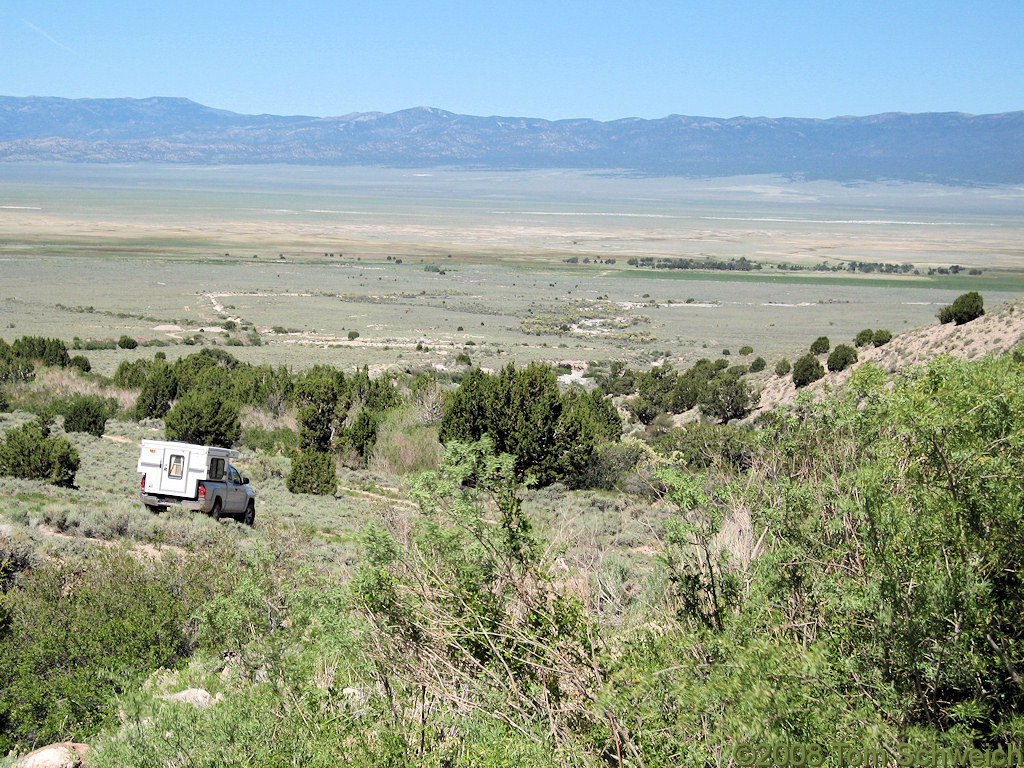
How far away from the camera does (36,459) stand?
53.1 ft

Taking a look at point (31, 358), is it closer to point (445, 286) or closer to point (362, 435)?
point (362, 435)

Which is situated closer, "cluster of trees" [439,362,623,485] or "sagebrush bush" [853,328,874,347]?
"cluster of trees" [439,362,623,485]

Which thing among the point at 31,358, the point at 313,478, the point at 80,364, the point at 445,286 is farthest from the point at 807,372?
the point at 445,286

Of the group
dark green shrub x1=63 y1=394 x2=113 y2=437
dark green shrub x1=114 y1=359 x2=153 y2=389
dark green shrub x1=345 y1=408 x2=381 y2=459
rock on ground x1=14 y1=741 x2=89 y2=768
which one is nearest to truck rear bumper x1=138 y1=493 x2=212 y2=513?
rock on ground x1=14 y1=741 x2=89 y2=768

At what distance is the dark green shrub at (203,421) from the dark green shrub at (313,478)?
13.3 ft

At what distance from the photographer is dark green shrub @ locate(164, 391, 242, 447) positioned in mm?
22281

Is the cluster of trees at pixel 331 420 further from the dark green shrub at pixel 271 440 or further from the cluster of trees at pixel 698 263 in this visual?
the cluster of trees at pixel 698 263

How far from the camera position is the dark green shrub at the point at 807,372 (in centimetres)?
3284

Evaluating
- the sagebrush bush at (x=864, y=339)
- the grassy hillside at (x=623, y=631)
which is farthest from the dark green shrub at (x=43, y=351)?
the sagebrush bush at (x=864, y=339)

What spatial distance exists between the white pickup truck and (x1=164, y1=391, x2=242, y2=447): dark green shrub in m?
7.56

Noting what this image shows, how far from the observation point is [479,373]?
938 inches

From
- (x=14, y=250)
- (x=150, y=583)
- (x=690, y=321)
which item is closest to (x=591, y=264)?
(x=690, y=321)

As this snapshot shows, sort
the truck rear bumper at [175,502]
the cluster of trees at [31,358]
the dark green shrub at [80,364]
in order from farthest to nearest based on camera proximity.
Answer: the dark green shrub at [80,364] → the cluster of trees at [31,358] → the truck rear bumper at [175,502]

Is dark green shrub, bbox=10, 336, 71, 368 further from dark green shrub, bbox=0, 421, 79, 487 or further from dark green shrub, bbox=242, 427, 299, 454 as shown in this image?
dark green shrub, bbox=0, 421, 79, 487
